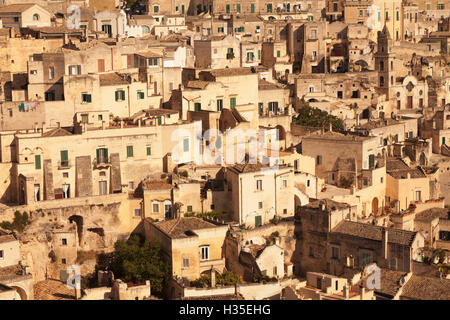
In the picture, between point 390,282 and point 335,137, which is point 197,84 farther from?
point 390,282

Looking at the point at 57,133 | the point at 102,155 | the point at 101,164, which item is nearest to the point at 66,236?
the point at 101,164

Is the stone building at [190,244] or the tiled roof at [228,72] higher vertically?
the tiled roof at [228,72]

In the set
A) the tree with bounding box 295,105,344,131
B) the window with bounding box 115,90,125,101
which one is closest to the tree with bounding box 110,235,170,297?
the window with bounding box 115,90,125,101

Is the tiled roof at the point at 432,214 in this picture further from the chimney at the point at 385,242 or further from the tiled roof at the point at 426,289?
the tiled roof at the point at 426,289

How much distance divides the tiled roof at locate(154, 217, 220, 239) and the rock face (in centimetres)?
225

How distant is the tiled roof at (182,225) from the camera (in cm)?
3297

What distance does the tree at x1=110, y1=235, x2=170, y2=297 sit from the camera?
31.7 metres

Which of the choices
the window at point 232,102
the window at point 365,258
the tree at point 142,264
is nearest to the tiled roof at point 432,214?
the window at point 365,258

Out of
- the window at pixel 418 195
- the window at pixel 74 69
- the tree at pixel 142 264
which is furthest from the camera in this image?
the window at pixel 74 69

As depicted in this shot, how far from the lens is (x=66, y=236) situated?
113 ft

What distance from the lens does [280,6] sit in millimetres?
64812

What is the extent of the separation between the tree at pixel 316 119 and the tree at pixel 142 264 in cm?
1529

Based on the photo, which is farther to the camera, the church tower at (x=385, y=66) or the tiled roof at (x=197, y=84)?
the church tower at (x=385, y=66)
